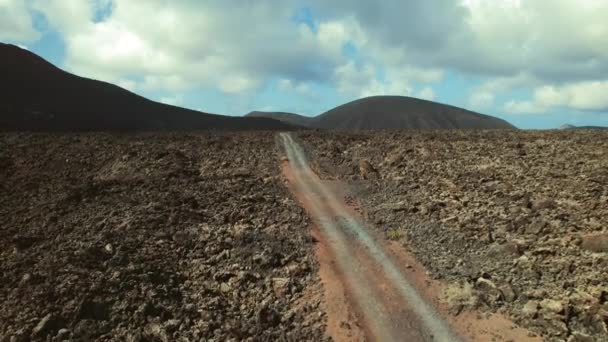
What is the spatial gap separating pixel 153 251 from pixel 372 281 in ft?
24.0

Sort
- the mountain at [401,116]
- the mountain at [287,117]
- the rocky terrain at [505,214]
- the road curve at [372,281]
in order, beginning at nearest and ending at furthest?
the road curve at [372,281]
the rocky terrain at [505,214]
the mountain at [401,116]
the mountain at [287,117]

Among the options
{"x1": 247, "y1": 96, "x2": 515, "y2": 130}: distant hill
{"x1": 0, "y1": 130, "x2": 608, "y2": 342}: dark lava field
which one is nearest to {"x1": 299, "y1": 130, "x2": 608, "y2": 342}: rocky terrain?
{"x1": 0, "y1": 130, "x2": 608, "y2": 342}: dark lava field

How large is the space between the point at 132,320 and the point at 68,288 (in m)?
2.47

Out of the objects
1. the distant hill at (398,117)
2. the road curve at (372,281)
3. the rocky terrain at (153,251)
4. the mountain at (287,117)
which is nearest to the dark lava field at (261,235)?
the rocky terrain at (153,251)

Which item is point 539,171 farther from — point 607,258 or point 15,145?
point 15,145

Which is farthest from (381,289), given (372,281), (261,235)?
(261,235)

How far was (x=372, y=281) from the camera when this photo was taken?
48.4 feet

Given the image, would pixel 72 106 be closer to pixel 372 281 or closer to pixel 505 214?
pixel 372 281

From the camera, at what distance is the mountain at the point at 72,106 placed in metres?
48.9

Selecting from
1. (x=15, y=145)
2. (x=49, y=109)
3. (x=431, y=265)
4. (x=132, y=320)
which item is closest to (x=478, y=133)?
(x=431, y=265)

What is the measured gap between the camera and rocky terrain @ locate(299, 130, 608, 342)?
12712 mm

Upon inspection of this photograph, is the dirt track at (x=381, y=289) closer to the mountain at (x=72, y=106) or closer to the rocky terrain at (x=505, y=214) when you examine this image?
the rocky terrain at (x=505, y=214)

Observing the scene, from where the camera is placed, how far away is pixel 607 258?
13203 millimetres

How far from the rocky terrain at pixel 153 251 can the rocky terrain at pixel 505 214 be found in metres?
4.05
